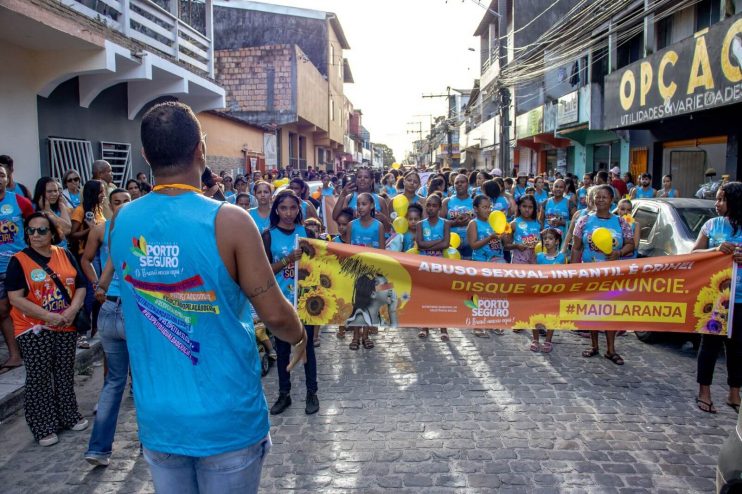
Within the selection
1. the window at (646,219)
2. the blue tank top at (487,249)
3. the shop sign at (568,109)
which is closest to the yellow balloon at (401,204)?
the blue tank top at (487,249)

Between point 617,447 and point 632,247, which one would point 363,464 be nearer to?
point 617,447

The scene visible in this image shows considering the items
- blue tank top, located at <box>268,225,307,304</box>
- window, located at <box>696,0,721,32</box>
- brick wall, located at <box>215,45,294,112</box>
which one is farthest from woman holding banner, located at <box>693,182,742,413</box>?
brick wall, located at <box>215,45,294,112</box>

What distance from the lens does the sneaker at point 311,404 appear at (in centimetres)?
487

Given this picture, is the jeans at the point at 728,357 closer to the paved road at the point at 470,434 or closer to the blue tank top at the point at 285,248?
the paved road at the point at 470,434

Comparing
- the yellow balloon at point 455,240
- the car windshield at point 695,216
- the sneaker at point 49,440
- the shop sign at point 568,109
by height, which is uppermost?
the shop sign at point 568,109

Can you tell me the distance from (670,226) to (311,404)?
4811mm

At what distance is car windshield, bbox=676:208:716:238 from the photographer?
692cm

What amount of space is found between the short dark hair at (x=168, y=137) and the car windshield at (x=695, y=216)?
6.49m

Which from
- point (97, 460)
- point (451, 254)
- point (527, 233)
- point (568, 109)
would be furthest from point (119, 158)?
point (568, 109)

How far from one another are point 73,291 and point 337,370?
2614 mm

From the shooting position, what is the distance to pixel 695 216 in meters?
7.06

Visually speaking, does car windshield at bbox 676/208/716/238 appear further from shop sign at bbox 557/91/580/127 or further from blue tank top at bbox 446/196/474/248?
shop sign at bbox 557/91/580/127

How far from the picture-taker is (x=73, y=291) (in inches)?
179

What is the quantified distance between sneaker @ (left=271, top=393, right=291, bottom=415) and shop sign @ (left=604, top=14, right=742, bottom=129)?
8.99 meters
